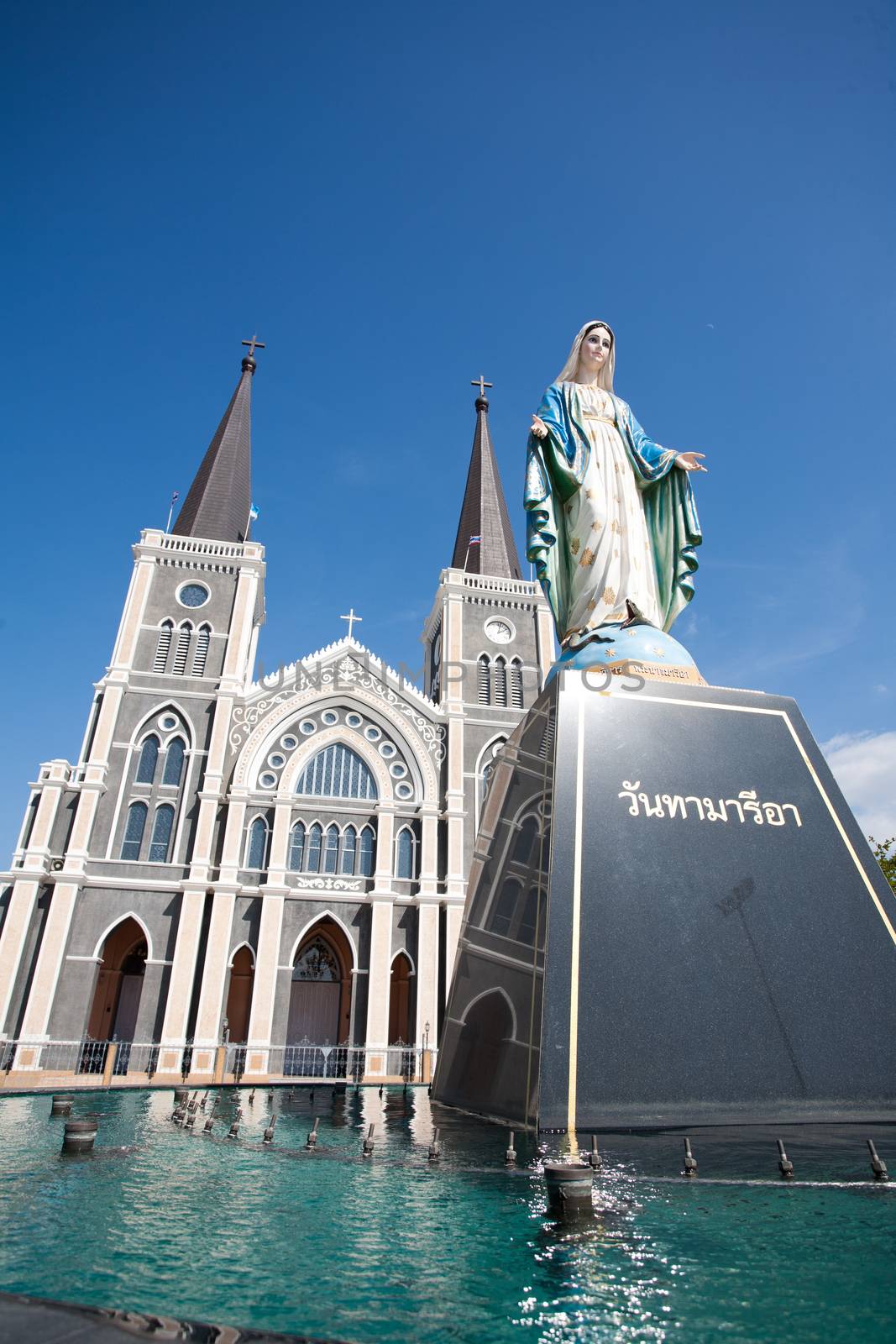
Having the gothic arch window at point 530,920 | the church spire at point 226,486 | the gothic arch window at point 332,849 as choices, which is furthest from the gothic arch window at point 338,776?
the gothic arch window at point 530,920

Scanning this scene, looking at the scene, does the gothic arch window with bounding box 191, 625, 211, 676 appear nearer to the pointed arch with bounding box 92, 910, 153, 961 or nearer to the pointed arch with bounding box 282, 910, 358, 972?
the pointed arch with bounding box 92, 910, 153, 961

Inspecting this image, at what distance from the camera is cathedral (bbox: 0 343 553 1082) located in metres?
22.6

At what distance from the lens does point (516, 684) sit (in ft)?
97.7

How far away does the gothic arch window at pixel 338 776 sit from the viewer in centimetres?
2662

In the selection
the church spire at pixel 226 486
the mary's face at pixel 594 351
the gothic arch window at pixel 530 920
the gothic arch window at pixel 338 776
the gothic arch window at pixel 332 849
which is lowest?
the gothic arch window at pixel 530 920

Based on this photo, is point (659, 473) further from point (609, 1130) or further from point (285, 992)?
point (285, 992)

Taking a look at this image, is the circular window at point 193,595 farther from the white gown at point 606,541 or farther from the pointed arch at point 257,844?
the white gown at point 606,541

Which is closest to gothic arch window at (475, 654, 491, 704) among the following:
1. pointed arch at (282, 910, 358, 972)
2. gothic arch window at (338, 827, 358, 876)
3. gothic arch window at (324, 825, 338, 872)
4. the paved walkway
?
gothic arch window at (338, 827, 358, 876)

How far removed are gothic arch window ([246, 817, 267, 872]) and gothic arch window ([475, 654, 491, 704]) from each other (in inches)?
354

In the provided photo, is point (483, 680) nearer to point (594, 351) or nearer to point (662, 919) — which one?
point (594, 351)

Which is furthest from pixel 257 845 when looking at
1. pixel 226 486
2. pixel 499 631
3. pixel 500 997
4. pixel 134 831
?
pixel 500 997

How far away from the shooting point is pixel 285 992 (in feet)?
76.6

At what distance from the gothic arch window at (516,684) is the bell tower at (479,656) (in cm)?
3

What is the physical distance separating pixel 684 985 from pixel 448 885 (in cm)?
2124
